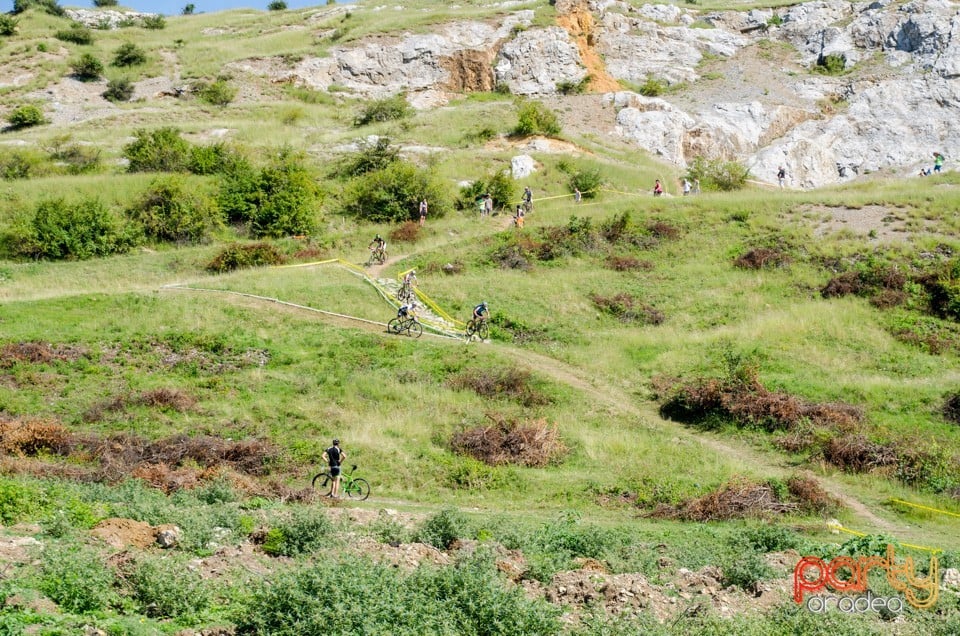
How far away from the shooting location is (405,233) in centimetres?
4128

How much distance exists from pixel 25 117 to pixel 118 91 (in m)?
9.27

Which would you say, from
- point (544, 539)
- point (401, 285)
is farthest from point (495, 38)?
point (544, 539)

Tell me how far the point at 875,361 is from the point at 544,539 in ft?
60.6

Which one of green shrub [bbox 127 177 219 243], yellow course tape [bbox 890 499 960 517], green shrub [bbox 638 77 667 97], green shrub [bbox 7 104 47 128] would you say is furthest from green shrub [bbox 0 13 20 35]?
yellow course tape [bbox 890 499 960 517]

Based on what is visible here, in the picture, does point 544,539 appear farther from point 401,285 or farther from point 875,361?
point 401,285

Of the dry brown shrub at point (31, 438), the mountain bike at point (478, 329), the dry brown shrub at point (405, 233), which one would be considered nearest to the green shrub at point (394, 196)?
the dry brown shrub at point (405, 233)

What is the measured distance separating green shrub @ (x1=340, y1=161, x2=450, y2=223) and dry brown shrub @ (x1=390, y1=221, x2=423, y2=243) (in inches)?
93.9

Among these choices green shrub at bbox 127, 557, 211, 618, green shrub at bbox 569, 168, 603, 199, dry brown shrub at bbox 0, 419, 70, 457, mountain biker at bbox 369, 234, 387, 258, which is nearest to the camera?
green shrub at bbox 127, 557, 211, 618

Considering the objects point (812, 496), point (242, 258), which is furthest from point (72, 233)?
point (812, 496)

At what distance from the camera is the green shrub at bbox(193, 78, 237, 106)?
64.2 meters

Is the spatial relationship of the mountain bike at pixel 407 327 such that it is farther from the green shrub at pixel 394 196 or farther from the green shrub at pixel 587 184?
the green shrub at pixel 587 184

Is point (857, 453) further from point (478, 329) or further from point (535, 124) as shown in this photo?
point (535, 124)

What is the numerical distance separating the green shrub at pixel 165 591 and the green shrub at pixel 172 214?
34.3m

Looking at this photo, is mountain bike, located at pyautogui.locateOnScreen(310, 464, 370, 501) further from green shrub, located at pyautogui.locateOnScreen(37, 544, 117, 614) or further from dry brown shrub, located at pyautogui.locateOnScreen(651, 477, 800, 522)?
green shrub, located at pyautogui.locateOnScreen(37, 544, 117, 614)
